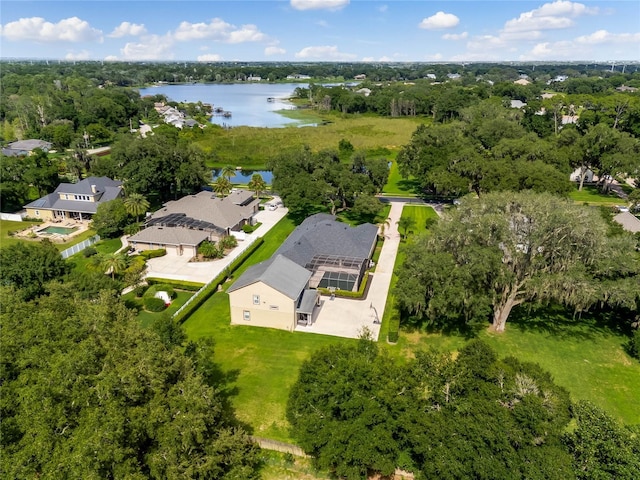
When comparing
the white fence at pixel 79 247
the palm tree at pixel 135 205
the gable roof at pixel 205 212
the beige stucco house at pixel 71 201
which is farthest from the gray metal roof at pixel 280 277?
the beige stucco house at pixel 71 201

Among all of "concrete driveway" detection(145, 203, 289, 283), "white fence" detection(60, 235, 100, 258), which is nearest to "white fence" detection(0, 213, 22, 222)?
"white fence" detection(60, 235, 100, 258)

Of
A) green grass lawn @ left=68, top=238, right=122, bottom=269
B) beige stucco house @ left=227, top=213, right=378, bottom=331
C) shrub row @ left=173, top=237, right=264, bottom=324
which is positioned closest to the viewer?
beige stucco house @ left=227, top=213, right=378, bottom=331

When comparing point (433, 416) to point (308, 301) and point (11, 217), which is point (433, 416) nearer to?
point (308, 301)

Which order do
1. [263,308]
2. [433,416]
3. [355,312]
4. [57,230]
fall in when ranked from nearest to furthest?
[433,416] → [263,308] → [355,312] → [57,230]

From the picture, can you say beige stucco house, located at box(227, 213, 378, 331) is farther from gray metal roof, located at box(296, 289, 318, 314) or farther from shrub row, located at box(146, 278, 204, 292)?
shrub row, located at box(146, 278, 204, 292)

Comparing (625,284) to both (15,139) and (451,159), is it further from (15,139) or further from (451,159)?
(15,139)

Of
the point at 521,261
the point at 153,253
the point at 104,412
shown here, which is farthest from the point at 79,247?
the point at 521,261
